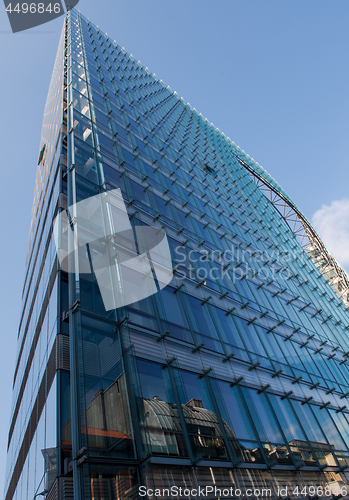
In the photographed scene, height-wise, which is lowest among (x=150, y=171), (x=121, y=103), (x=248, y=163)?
(x=150, y=171)

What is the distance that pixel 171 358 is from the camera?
1082 centimetres

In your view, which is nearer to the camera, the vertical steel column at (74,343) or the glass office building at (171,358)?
the vertical steel column at (74,343)

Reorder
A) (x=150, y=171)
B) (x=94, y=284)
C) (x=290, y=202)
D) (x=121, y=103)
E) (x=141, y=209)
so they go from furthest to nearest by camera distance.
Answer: (x=290, y=202), (x=121, y=103), (x=150, y=171), (x=141, y=209), (x=94, y=284)

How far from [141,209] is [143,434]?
33.2ft

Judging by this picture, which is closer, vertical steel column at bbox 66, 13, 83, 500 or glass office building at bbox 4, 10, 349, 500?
vertical steel column at bbox 66, 13, 83, 500

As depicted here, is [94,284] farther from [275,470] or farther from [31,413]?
[275,470]

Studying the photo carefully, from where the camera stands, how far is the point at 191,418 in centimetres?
974

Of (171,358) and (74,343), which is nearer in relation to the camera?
(74,343)

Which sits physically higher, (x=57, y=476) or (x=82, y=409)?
(x=82, y=409)

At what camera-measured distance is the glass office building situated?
852cm

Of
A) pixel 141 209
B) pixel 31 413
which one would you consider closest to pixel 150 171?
pixel 141 209

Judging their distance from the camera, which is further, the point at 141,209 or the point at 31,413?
the point at 141,209

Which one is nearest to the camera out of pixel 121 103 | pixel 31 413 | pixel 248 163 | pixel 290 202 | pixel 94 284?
pixel 94 284

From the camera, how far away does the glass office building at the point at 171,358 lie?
852cm
